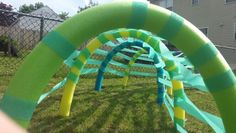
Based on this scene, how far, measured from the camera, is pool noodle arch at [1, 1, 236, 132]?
1.97 metres

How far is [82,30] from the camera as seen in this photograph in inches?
84.0

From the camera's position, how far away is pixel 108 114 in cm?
510

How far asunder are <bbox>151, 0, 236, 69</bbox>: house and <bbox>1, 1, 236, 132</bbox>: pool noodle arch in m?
19.2

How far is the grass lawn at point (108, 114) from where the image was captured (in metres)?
4.39

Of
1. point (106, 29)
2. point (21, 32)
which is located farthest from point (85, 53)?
point (21, 32)

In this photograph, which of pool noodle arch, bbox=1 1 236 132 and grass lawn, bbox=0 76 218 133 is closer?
pool noodle arch, bbox=1 1 236 132

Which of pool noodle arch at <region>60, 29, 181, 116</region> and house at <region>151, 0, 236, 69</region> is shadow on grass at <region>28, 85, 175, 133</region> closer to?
pool noodle arch at <region>60, 29, 181, 116</region>

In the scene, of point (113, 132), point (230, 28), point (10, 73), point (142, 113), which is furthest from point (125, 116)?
point (230, 28)

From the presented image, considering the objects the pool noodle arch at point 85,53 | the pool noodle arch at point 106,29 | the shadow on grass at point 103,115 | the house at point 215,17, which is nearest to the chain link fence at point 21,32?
the pool noodle arch at point 85,53

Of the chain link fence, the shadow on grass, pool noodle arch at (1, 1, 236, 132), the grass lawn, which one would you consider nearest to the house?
the chain link fence

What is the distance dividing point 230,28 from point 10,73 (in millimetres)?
17325

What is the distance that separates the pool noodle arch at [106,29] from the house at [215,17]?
63.0 feet

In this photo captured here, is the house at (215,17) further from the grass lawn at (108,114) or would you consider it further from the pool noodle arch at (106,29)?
the pool noodle arch at (106,29)

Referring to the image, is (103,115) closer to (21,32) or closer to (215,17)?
(21,32)
